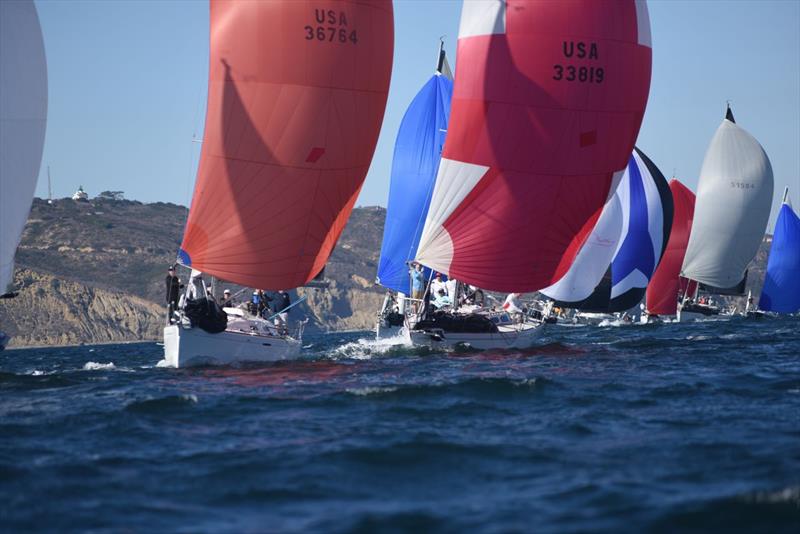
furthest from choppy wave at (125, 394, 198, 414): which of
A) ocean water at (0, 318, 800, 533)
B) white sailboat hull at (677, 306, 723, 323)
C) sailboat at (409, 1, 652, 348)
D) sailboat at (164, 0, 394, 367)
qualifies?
white sailboat hull at (677, 306, 723, 323)

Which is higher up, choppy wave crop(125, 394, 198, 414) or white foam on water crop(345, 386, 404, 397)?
white foam on water crop(345, 386, 404, 397)

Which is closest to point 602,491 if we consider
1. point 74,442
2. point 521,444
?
point 521,444

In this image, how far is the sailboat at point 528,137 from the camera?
2611cm

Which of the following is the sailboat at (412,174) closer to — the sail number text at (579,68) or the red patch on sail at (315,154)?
the sail number text at (579,68)

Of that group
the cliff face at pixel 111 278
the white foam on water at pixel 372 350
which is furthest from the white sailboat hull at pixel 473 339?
the cliff face at pixel 111 278

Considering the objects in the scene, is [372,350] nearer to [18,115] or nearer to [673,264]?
[18,115]

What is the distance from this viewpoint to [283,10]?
23656mm

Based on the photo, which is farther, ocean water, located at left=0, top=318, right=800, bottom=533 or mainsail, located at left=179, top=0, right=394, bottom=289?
mainsail, located at left=179, top=0, right=394, bottom=289

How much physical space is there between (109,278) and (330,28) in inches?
3259

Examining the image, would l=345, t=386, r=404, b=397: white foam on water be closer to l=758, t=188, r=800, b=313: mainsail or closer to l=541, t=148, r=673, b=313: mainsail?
l=541, t=148, r=673, b=313: mainsail

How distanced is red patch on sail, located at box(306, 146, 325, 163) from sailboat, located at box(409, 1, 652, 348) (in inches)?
142

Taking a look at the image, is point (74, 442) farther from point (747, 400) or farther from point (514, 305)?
point (514, 305)

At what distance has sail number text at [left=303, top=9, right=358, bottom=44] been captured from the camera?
24.0 meters

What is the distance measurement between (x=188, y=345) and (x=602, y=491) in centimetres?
1484
